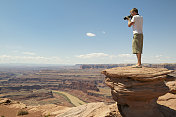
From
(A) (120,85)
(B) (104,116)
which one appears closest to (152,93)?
(A) (120,85)

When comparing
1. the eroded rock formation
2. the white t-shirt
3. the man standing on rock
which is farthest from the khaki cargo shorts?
the eroded rock formation

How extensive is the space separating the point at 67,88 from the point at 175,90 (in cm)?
7842

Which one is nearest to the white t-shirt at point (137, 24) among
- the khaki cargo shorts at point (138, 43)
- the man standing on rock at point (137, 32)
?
the man standing on rock at point (137, 32)

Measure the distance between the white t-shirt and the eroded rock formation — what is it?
2.13 m

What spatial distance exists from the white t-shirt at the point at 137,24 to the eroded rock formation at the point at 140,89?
6.98 feet

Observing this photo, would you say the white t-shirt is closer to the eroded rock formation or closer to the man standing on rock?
the man standing on rock

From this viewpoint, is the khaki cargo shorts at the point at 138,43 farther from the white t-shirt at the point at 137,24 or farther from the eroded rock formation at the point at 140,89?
the eroded rock formation at the point at 140,89

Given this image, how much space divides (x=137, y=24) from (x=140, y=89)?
3388mm

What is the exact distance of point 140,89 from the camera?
17.3ft

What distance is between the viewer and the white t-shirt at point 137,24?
598 centimetres

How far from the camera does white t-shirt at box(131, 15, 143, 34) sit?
5.98 m

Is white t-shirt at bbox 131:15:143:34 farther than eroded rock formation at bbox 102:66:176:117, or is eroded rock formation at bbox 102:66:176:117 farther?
white t-shirt at bbox 131:15:143:34

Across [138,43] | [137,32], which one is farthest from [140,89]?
[137,32]

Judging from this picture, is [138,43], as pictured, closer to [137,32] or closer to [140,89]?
[137,32]
